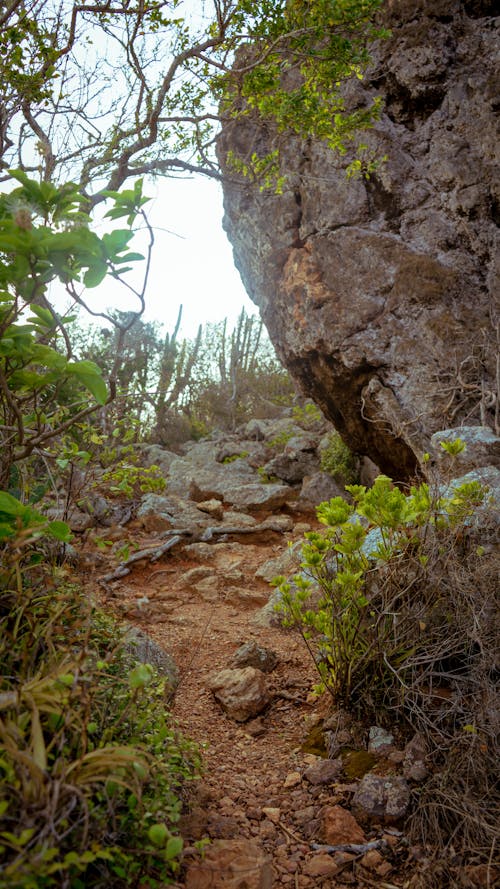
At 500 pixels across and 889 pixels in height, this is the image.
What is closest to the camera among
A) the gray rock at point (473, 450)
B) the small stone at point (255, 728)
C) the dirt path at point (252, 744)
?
the dirt path at point (252, 744)

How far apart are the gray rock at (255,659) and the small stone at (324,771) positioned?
946 mm

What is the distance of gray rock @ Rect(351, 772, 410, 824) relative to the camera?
6.05 feet

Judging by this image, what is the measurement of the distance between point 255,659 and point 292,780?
1002 millimetres

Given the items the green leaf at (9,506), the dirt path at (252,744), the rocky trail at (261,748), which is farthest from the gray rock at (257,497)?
the green leaf at (9,506)

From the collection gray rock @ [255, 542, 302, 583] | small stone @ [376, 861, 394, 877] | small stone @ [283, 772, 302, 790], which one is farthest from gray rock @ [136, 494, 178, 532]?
small stone @ [376, 861, 394, 877]

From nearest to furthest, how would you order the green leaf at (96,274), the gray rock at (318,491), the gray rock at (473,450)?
1. the green leaf at (96,274)
2. the gray rock at (473,450)
3. the gray rock at (318,491)

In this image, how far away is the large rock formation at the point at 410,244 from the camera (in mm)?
5871

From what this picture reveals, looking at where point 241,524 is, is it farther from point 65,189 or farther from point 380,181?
point 65,189

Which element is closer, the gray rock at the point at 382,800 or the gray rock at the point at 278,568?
the gray rock at the point at 382,800

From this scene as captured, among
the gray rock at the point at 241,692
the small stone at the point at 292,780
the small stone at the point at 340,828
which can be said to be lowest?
the small stone at the point at 340,828

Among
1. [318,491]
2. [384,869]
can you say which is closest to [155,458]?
[318,491]

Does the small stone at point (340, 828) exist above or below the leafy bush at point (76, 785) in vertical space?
below

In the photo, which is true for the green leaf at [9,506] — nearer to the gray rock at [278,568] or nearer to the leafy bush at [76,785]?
the leafy bush at [76,785]

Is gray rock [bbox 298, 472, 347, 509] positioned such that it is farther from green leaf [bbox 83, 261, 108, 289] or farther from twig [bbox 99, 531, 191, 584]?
green leaf [bbox 83, 261, 108, 289]
